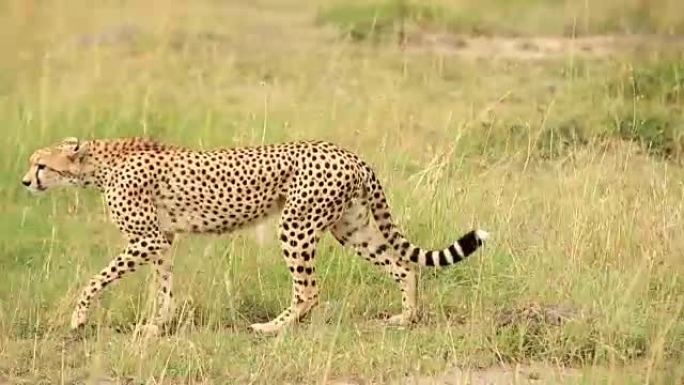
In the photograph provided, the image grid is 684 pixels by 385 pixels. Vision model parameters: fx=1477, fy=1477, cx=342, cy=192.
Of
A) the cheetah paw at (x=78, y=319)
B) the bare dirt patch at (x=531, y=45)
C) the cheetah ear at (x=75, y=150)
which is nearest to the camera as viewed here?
the cheetah paw at (x=78, y=319)

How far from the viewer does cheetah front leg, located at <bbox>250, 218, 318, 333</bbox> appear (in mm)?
4961

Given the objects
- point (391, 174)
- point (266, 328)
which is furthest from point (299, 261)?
point (391, 174)

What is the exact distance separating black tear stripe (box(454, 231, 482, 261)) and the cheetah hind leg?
0.84 ft

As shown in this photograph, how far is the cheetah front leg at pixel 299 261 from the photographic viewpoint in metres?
4.96

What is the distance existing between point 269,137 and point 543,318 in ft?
8.06

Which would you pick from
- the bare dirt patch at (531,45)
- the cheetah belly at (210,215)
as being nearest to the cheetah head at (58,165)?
the cheetah belly at (210,215)

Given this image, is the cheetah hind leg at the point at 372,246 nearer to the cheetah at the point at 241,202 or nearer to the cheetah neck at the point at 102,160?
the cheetah at the point at 241,202

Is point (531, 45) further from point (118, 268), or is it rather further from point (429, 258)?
point (118, 268)

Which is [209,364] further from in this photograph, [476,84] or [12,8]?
[12,8]

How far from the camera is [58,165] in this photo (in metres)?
5.11

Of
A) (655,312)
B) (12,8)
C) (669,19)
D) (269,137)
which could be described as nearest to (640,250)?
(655,312)

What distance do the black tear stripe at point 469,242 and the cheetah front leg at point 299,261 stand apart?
49 cm

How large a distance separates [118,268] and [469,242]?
1179 mm

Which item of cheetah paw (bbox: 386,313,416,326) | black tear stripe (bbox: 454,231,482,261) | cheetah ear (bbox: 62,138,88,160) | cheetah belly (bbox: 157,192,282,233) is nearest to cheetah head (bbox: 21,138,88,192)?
cheetah ear (bbox: 62,138,88,160)
